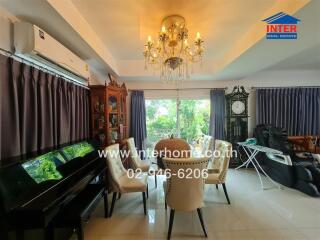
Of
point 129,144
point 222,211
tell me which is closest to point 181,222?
point 222,211

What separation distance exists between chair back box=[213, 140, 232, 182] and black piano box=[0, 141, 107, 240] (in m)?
1.83

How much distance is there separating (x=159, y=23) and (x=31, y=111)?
176 cm

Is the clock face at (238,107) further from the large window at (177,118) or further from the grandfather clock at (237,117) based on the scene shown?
the large window at (177,118)

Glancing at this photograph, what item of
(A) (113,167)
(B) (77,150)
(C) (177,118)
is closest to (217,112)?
(C) (177,118)

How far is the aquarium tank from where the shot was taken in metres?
2.27

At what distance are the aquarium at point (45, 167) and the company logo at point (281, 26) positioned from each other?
2743mm

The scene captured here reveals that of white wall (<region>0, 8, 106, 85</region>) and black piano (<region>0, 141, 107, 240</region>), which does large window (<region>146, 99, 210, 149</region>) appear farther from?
white wall (<region>0, 8, 106, 85</region>)

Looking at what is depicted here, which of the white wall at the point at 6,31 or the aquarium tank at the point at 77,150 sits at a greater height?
the white wall at the point at 6,31

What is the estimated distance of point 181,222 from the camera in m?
2.37

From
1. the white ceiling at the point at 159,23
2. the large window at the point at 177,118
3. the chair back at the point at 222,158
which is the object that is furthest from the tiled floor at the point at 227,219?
the white ceiling at the point at 159,23

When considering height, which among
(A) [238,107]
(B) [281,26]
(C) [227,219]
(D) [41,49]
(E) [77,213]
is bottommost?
(C) [227,219]

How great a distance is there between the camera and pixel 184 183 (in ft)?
6.74

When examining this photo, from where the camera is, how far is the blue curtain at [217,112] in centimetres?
476

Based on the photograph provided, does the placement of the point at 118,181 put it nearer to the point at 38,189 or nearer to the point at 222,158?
the point at 38,189
